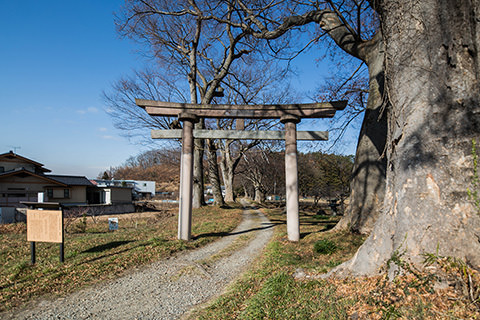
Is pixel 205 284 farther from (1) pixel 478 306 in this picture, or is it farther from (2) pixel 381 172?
(2) pixel 381 172

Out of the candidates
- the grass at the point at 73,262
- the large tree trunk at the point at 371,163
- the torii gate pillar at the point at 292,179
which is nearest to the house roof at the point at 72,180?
the grass at the point at 73,262

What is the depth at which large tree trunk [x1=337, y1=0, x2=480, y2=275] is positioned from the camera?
3.03 m

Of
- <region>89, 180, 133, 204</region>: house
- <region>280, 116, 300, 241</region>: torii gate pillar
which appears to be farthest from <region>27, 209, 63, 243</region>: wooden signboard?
<region>89, 180, 133, 204</region>: house

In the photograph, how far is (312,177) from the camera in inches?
1100

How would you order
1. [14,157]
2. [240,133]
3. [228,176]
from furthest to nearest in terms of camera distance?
[14,157], [228,176], [240,133]

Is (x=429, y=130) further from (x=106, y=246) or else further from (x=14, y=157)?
(x=14, y=157)

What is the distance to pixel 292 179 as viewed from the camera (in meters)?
8.04

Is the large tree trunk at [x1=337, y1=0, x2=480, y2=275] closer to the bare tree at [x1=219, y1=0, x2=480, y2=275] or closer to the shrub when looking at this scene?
the bare tree at [x1=219, y1=0, x2=480, y2=275]

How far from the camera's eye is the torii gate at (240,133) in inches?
315

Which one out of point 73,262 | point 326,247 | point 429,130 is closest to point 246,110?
point 326,247

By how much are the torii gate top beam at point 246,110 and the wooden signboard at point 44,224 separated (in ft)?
12.2

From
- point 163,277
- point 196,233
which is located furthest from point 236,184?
point 163,277

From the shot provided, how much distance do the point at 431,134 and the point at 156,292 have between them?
473 centimetres

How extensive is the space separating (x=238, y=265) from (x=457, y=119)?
15.9ft
